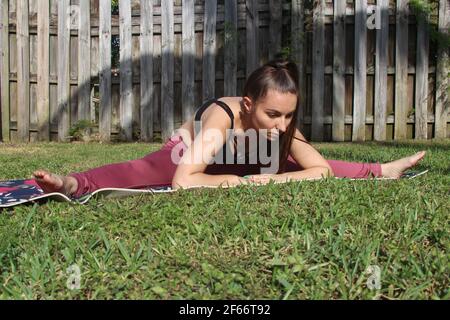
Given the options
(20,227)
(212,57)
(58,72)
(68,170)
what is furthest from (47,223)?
(58,72)

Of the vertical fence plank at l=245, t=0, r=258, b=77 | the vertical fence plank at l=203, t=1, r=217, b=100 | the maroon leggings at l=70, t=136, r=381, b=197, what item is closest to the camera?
the maroon leggings at l=70, t=136, r=381, b=197

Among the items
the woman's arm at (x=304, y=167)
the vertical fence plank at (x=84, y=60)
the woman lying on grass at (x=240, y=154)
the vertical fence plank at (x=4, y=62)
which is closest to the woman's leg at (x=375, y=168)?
the woman lying on grass at (x=240, y=154)

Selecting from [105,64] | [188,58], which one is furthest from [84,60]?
[188,58]

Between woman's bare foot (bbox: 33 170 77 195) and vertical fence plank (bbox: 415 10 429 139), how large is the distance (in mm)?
5110

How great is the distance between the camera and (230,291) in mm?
1598

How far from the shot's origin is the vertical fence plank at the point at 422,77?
696 centimetres

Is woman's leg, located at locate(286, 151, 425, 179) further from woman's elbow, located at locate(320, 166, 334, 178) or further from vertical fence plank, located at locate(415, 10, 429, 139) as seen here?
vertical fence plank, located at locate(415, 10, 429, 139)

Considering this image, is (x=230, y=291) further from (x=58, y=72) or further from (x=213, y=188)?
(x=58, y=72)

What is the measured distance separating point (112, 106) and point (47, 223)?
18.7 ft

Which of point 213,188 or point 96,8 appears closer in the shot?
point 213,188

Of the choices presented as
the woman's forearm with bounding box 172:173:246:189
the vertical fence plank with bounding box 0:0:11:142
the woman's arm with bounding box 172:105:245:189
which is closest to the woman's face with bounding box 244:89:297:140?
the woman's arm with bounding box 172:105:245:189

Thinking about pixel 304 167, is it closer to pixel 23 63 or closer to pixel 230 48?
pixel 230 48

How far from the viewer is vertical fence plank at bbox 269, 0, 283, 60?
723cm

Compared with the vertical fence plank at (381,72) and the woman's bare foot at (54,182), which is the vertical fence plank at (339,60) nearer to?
the vertical fence plank at (381,72)
